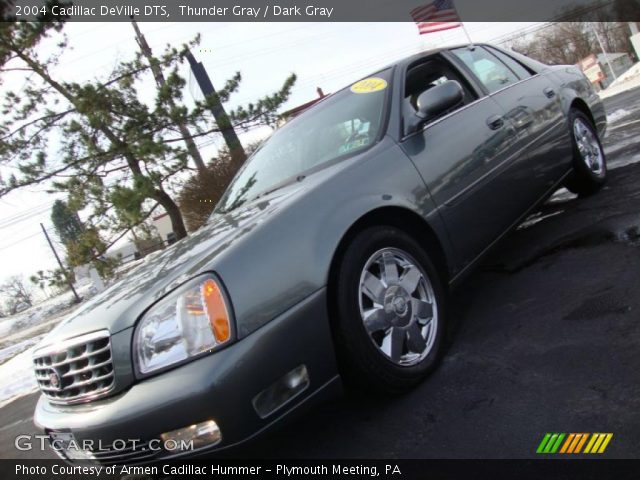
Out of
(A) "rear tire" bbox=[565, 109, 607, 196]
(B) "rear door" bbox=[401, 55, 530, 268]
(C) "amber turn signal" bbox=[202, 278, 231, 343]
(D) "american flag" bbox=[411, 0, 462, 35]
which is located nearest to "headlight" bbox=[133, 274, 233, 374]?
(C) "amber turn signal" bbox=[202, 278, 231, 343]

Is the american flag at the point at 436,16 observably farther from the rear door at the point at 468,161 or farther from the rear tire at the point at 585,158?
the rear door at the point at 468,161

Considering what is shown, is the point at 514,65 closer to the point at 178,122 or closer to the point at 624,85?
the point at 178,122

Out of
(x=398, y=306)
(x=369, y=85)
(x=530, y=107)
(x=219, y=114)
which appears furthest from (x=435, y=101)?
Result: (x=219, y=114)

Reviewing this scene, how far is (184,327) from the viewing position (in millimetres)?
1880

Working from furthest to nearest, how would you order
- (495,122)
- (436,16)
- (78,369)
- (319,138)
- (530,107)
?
(436,16), (530,107), (495,122), (319,138), (78,369)

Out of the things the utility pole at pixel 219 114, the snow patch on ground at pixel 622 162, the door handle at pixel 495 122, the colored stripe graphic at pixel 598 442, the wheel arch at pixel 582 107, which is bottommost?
the colored stripe graphic at pixel 598 442

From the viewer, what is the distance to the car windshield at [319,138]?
293cm

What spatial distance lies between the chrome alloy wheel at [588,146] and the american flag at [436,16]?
9.28 meters

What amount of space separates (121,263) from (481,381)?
11.9 meters

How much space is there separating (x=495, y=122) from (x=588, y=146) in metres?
1.69

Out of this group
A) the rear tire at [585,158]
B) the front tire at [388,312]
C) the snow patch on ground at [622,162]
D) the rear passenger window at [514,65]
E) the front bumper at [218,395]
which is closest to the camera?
the front bumper at [218,395]

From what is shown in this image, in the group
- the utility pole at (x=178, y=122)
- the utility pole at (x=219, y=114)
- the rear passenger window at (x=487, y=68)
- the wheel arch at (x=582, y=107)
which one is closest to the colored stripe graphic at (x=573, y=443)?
the rear passenger window at (x=487, y=68)

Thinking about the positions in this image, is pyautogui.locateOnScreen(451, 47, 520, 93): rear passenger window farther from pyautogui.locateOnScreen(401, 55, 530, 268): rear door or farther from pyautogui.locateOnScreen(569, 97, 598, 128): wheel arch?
pyautogui.locateOnScreen(569, 97, 598, 128): wheel arch

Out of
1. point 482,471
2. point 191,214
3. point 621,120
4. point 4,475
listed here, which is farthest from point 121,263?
point 482,471
